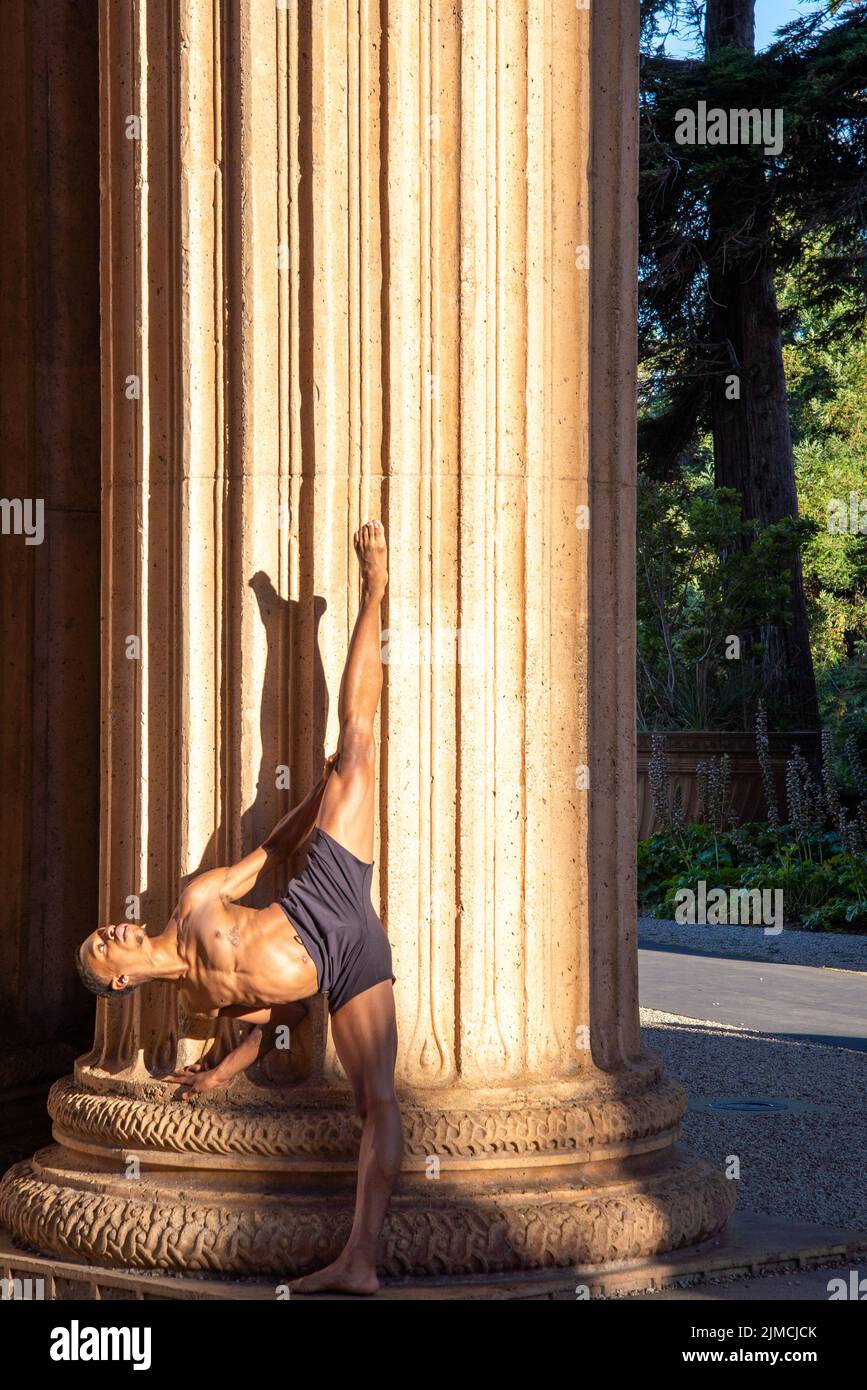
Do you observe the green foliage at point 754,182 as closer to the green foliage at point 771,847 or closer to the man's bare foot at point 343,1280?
the green foliage at point 771,847

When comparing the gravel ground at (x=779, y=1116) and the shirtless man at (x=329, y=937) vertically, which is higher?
the shirtless man at (x=329, y=937)

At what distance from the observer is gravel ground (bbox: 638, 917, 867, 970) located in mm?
12953

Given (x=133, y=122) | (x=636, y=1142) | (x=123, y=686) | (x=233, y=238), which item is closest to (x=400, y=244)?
(x=233, y=238)

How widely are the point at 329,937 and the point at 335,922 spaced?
0.14 feet

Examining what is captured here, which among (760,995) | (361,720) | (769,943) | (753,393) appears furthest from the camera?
(753,393)

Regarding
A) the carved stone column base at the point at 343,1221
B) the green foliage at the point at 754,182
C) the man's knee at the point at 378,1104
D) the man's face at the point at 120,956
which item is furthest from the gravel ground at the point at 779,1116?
the green foliage at the point at 754,182

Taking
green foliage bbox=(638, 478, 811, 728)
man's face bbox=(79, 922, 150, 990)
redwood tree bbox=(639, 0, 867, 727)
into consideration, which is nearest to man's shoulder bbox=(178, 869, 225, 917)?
man's face bbox=(79, 922, 150, 990)

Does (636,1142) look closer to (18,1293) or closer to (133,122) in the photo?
(18,1293)

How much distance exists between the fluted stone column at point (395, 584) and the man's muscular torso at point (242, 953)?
0.25 meters

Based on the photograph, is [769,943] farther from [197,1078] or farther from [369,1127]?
[369,1127]

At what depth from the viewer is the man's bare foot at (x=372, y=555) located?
4.92 meters

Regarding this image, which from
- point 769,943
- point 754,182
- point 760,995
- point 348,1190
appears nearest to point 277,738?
point 348,1190

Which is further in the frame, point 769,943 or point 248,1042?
point 769,943

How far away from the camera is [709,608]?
19.2m
